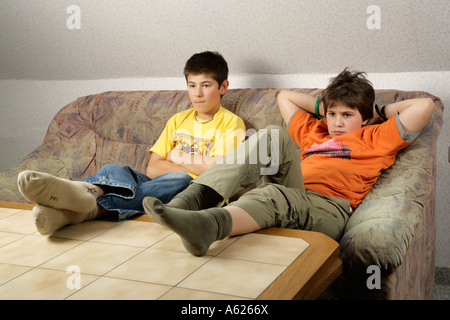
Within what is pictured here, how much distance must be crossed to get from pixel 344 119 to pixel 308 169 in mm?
251

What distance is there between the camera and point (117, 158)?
251cm

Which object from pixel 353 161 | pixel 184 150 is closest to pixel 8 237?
pixel 184 150

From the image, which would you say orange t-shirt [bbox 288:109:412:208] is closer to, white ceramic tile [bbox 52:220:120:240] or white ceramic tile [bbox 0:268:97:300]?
white ceramic tile [bbox 52:220:120:240]

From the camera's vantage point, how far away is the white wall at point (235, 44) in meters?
2.15

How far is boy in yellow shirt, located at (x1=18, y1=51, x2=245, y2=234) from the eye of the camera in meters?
1.63

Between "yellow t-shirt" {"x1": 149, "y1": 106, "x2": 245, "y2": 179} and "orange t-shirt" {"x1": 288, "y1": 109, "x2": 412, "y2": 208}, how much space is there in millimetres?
368

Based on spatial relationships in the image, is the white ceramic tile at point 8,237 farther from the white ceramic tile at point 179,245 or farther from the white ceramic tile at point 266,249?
the white ceramic tile at point 266,249

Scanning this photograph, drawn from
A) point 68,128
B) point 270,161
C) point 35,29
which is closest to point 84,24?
point 35,29

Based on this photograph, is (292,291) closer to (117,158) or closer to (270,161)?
(270,161)

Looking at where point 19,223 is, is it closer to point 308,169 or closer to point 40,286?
point 40,286

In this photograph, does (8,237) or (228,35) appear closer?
(8,237)

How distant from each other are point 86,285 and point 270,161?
2.52 feet

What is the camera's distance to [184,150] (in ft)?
7.35

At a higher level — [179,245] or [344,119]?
[344,119]
